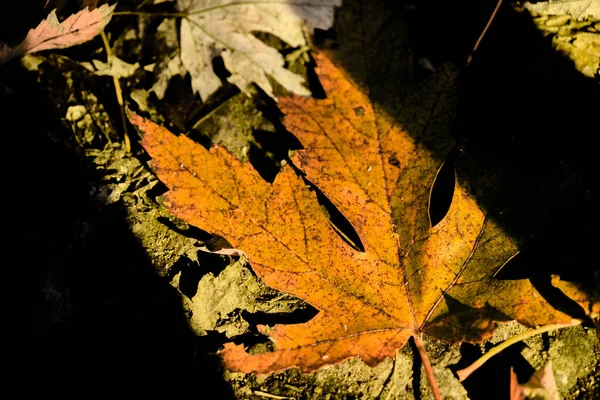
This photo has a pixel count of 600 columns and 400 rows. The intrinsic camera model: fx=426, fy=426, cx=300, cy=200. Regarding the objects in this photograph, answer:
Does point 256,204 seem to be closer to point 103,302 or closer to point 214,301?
point 214,301

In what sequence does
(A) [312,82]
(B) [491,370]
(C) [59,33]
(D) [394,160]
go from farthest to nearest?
(A) [312,82], (C) [59,33], (B) [491,370], (D) [394,160]

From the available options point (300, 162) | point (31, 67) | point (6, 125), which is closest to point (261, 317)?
point (300, 162)

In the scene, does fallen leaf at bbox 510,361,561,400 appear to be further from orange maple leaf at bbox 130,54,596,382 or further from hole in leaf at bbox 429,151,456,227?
hole in leaf at bbox 429,151,456,227

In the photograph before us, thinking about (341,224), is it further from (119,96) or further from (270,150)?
(119,96)

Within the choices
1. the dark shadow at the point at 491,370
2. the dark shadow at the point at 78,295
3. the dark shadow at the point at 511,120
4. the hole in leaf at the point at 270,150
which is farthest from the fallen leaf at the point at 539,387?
the hole in leaf at the point at 270,150

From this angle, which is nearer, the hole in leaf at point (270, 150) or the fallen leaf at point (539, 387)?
the fallen leaf at point (539, 387)

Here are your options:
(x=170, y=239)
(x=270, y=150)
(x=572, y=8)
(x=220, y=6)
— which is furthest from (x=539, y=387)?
(x=220, y=6)

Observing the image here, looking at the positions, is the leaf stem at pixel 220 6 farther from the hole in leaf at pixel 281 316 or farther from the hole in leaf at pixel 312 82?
the hole in leaf at pixel 281 316
